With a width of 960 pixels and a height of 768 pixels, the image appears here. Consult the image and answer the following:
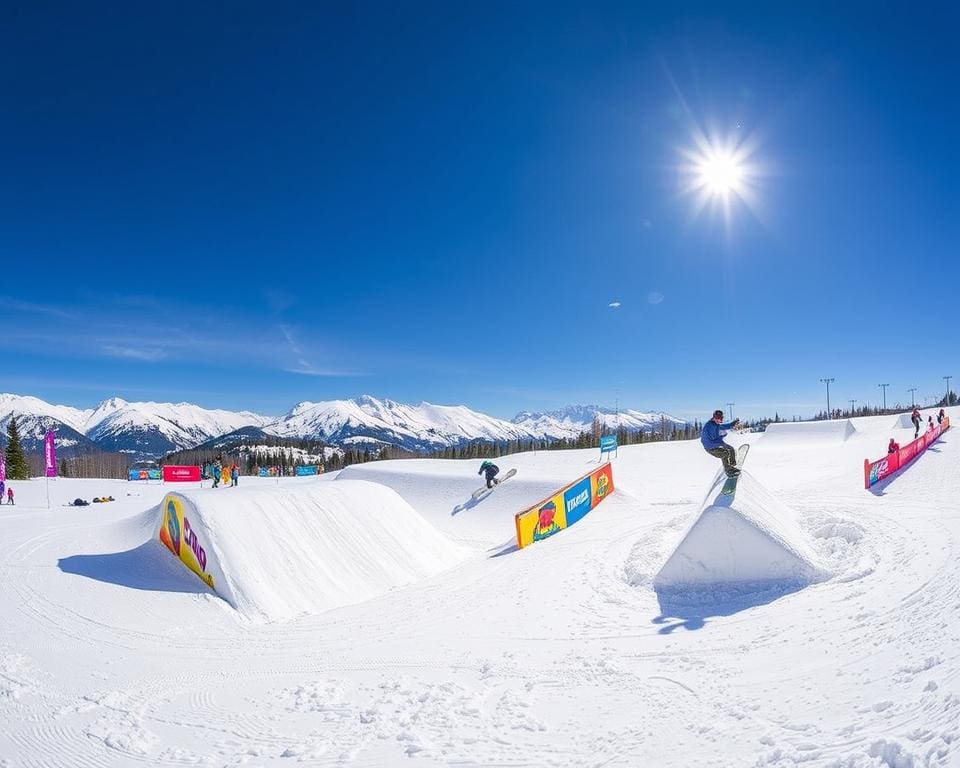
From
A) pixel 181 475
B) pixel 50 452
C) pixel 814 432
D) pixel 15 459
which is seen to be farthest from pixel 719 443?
pixel 15 459

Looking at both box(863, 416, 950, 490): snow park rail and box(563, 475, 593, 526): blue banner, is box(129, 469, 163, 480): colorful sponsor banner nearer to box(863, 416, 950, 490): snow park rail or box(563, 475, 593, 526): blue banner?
box(563, 475, 593, 526): blue banner

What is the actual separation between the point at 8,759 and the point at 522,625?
617 centimetres

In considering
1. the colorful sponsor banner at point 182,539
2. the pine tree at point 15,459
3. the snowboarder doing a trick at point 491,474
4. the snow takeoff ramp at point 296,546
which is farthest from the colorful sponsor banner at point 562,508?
the pine tree at point 15,459

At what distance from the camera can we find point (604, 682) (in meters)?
5.29

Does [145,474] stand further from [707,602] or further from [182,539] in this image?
[707,602]

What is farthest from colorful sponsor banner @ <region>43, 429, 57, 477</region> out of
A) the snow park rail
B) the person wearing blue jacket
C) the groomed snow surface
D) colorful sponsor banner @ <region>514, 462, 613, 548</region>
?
the snow park rail

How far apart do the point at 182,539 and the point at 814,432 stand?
5047 cm

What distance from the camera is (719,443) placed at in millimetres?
9859

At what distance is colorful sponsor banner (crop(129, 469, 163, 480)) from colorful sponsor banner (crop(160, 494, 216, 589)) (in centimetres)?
4073

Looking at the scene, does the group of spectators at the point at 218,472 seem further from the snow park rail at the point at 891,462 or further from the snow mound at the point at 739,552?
the snow park rail at the point at 891,462

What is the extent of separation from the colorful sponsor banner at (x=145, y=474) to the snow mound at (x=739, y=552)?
168 ft

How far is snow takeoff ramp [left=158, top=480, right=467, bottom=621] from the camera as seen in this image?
1014 centimetres

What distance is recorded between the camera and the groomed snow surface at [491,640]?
419 centimetres

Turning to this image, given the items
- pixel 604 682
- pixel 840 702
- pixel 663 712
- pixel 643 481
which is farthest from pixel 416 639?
pixel 643 481
